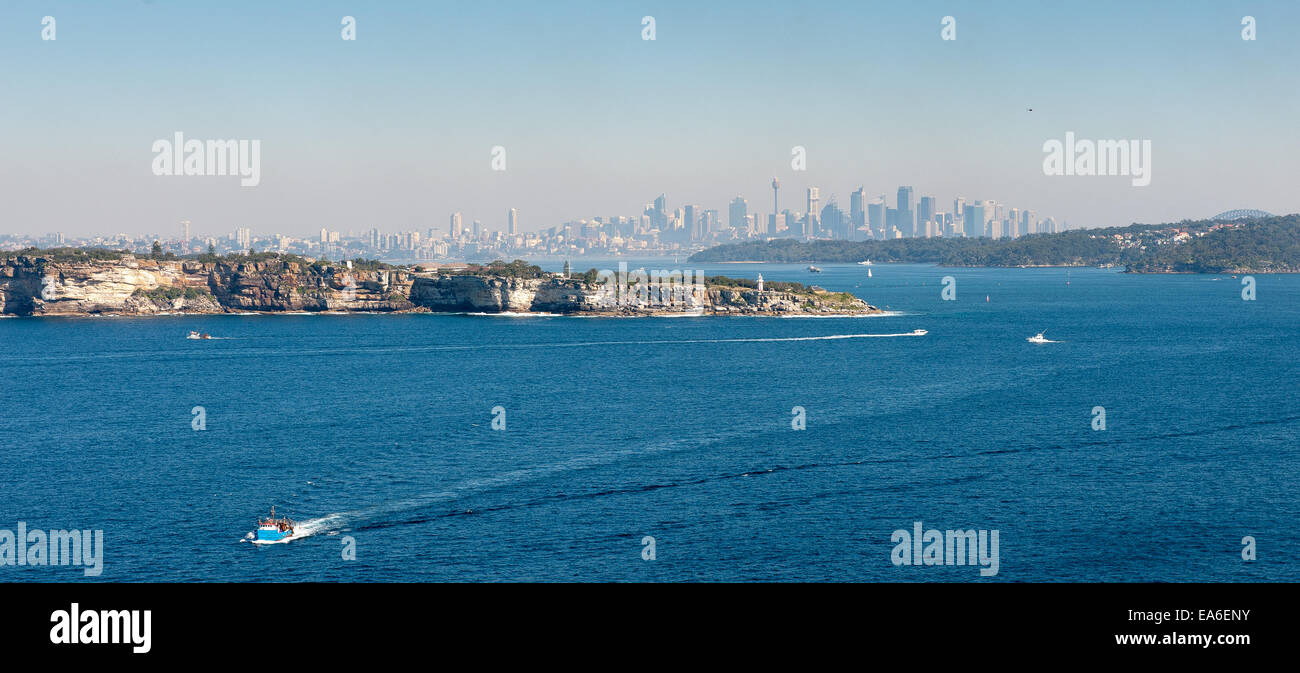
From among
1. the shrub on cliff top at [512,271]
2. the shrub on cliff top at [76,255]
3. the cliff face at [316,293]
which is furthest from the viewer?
the shrub on cliff top at [512,271]

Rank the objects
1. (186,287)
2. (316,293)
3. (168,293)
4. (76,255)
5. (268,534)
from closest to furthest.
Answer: (268,534)
(76,255)
(168,293)
(186,287)
(316,293)

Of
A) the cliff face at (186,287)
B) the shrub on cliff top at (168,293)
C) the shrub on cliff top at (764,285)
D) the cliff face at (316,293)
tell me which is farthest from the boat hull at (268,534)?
the shrub on cliff top at (168,293)

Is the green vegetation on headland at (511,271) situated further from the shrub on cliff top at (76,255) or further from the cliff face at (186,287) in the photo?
the shrub on cliff top at (76,255)

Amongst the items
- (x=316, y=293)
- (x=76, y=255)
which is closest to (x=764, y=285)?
(x=316, y=293)

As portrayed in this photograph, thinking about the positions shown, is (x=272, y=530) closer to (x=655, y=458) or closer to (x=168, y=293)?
(x=655, y=458)

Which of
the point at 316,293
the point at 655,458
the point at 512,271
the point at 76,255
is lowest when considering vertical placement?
the point at 655,458
